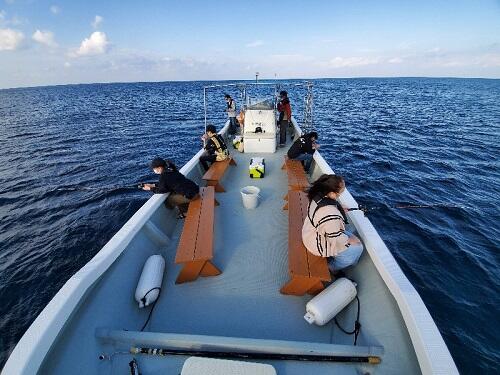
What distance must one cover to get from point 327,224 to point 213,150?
5480 millimetres

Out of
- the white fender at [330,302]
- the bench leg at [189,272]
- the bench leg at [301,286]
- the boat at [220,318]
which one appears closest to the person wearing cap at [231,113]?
the boat at [220,318]

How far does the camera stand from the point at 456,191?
37.1ft

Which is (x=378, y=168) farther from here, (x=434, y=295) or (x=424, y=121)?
(x=424, y=121)

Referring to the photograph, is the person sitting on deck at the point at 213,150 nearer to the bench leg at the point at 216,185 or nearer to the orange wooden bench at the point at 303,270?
the bench leg at the point at 216,185

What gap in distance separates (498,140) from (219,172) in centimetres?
2192

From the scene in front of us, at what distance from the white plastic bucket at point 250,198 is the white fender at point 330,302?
2.93m

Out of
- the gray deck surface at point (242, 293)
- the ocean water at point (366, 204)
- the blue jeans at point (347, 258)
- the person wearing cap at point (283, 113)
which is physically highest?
the person wearing cap at point (283, 113)

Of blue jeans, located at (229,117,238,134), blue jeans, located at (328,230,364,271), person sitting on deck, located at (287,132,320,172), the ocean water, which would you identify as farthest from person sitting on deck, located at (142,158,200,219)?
blue jeans, located at (229,117,238,134)

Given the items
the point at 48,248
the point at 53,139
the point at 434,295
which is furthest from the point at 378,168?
the point at 53,139

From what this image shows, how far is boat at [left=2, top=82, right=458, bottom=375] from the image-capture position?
260cm

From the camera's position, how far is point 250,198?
6176 mm

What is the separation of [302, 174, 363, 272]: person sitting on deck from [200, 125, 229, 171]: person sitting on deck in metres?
4.90

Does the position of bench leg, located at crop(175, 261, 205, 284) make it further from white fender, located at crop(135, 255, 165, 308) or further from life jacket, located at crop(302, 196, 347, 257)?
life jacket, located at crop(302, 196, 347, 257)

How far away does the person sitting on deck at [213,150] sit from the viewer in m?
8.05
